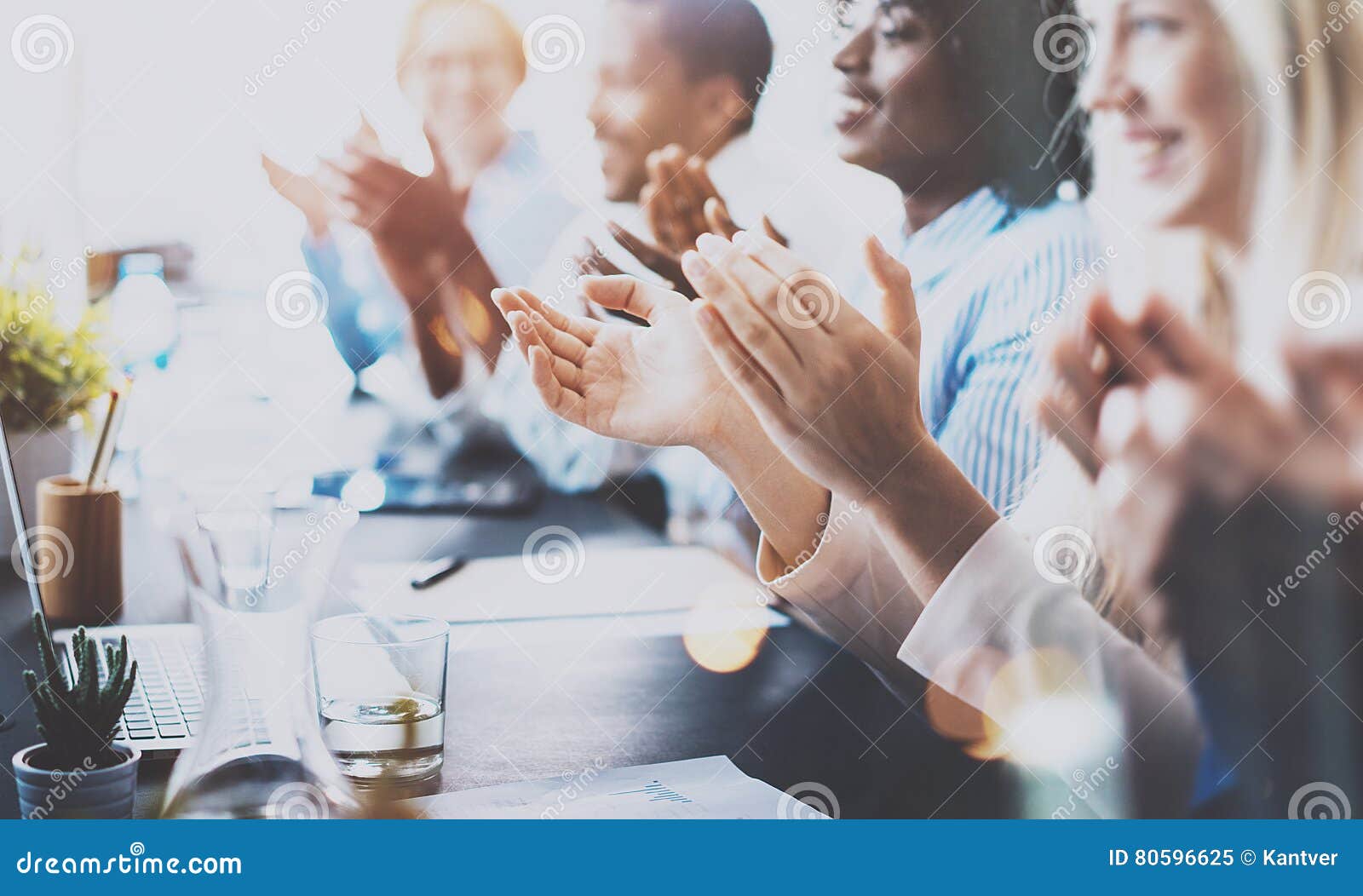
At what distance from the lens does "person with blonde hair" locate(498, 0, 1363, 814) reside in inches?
47.1

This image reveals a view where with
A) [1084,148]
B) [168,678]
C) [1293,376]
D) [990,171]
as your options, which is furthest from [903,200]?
[168,678]

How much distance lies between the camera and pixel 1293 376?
1.49 m

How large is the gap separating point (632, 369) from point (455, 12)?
2.24 feet

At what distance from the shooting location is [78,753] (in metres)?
0.74

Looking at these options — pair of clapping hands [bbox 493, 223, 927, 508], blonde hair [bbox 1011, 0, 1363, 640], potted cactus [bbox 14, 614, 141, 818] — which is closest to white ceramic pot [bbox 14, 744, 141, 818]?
potted cactus [bbox 14, 614, 141, 818]

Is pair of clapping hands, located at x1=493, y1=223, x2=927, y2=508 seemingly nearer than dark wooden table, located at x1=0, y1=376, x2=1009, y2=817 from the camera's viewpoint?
No

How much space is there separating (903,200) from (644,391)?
56 centimetres

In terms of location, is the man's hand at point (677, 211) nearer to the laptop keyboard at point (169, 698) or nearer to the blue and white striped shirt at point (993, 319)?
the blue and white striped shirt at point (993, 319)

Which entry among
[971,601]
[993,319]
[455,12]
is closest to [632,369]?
[971,601]

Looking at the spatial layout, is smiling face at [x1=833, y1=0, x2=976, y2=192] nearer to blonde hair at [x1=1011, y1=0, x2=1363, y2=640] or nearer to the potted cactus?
blonde hair at [x1=1011, y1=0, x2=1363, y2=640]

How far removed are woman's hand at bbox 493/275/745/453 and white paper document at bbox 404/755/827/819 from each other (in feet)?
1.52

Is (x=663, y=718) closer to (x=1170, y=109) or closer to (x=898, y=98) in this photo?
(x=898, y=98)

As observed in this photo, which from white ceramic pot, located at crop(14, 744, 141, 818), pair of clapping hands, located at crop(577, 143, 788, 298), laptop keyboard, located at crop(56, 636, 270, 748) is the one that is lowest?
laptop keyboard, located at crop(56, 636, 270, 748)
